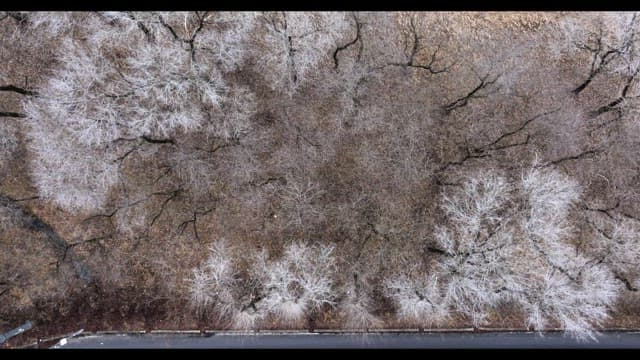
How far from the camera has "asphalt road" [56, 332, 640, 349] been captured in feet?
34.1

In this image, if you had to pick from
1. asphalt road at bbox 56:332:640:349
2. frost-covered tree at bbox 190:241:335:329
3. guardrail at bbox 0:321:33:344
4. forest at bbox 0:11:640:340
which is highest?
forest at bbox 0:11:640:340

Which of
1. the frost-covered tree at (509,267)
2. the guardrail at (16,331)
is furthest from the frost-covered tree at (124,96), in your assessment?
the frost-covered tree at (509,267)

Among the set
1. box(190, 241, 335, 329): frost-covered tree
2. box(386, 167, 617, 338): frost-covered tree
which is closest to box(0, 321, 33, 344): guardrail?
box(190, 241, 335, 329): frost-covered tree

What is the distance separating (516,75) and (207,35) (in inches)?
Answer: 284

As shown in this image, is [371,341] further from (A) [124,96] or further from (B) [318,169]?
(A) [124,96]

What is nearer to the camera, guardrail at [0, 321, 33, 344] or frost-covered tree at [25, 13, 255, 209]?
frost-covered tree at [25, 13, 255, 209]

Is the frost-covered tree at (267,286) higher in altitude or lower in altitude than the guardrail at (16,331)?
higher

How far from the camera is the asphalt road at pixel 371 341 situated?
10406 mm

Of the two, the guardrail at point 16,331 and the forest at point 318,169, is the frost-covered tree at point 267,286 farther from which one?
the guardrail at point 16,331

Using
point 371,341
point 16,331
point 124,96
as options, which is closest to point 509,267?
point 371,341

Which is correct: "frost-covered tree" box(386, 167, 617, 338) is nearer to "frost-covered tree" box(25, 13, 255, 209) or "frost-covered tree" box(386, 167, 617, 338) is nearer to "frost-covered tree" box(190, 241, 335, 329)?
"frost-covered tree" box(190, 241, 335, 329)

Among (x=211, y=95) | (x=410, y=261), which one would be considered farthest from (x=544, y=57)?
(x=211, y=95)

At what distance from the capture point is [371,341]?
34.1 feet
